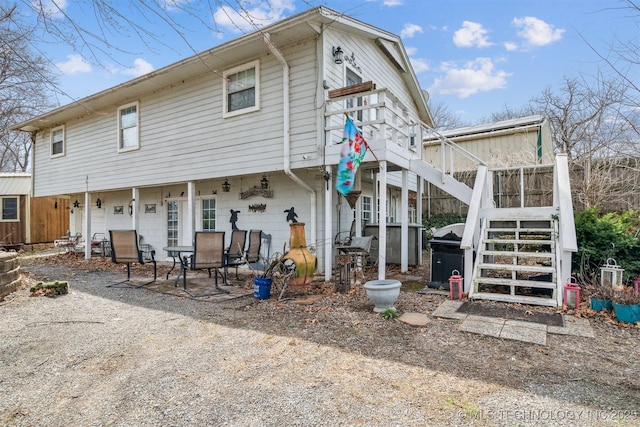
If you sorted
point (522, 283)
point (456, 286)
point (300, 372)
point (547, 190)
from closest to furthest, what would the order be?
point (300, 372) < point (522, 283) < point (456, 286) < point (547, 190)

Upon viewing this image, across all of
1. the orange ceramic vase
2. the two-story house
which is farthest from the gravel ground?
the two-story house

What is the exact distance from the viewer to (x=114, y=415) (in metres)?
2.36

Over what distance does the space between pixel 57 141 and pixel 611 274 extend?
1652 centimetres

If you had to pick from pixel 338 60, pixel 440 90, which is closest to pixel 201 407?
pixel 338 60

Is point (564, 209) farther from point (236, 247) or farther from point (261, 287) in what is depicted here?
point (236, 247)

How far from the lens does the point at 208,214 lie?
9758 mm

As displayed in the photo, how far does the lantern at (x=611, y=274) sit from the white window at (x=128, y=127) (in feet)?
36.5

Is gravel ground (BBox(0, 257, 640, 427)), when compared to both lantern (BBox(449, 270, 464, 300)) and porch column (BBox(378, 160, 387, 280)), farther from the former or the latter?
porch column (BBox(378, 160, 387, 280))

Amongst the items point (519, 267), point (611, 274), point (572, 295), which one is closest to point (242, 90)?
point (519, 267)

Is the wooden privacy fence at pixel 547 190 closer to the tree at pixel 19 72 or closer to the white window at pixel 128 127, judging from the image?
the tree at pixel 19 72

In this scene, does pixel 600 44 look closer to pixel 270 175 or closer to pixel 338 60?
pixel 338 60

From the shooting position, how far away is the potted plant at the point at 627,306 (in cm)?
397

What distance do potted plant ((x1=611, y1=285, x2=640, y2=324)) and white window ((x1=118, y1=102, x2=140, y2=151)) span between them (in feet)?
36.7

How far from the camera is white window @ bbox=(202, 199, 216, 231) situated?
964 cm
